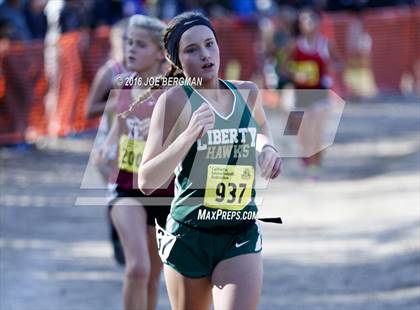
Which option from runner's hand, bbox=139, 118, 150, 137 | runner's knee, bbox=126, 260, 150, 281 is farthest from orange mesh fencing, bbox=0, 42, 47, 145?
runner's knee, bbox=126, 260, 150, 281

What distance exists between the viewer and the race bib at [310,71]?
14445mm

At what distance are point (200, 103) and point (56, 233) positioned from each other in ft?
20.0

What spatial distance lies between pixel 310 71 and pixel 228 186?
30.2 feet

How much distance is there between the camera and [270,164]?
5.26 meters

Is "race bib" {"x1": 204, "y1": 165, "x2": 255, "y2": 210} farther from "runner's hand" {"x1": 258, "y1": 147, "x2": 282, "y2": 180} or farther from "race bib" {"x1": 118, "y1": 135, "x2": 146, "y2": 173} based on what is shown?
"race bib" {"x1": 118, "y1": 135, "x2": 146, "y2": 173}

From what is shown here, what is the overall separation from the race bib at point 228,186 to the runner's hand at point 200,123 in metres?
0.28

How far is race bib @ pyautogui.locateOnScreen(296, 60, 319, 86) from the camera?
14.4 m

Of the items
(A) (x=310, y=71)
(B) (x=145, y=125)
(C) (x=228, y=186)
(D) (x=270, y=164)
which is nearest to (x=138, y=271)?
(B) (x=145, y=125)

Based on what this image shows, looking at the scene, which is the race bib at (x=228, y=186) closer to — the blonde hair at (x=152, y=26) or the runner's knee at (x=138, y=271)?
the runner's knee at (x=138, y=271)

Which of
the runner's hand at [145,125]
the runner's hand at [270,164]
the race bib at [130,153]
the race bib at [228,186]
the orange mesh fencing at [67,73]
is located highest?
the runner's hand at [270,164]

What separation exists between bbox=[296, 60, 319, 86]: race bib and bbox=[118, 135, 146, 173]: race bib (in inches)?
296

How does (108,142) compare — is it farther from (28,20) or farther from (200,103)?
(28,20)

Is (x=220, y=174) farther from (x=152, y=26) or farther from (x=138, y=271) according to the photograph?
(x=152, y=26)

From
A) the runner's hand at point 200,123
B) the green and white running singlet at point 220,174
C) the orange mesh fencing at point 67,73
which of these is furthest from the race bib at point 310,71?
the runner's hand at point 200,123
